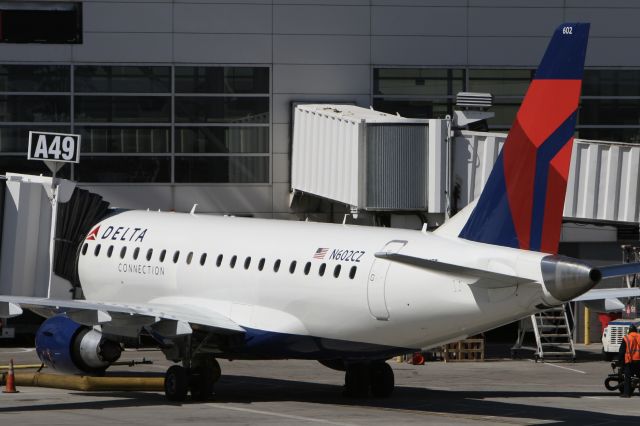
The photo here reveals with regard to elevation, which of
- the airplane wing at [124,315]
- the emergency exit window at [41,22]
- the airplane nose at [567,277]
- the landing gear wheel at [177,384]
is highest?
the emergency exit window at [41,22]

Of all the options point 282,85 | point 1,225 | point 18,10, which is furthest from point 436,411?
point 18,10

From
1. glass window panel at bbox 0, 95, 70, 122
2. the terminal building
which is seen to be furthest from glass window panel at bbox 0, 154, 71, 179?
glass window panel at bbox 0, 95, 70, 122

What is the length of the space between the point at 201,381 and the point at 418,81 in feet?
77.1

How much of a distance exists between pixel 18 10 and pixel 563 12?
20.1 meters

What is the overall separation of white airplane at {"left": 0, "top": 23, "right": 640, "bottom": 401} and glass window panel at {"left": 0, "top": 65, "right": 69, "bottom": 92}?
1590cm

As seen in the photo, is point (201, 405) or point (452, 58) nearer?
point (201, 405)

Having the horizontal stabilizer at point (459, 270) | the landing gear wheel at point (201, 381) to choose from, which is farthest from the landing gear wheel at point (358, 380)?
the horizontal stabilizer at point (459, 270)

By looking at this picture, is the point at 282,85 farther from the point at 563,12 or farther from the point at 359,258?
the point at 359,258

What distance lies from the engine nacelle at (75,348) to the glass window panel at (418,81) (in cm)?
2183

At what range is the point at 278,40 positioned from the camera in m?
52.4

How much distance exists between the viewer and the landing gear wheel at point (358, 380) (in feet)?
111

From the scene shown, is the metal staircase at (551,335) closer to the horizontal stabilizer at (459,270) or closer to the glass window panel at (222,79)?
the glass window panel at (222,79)

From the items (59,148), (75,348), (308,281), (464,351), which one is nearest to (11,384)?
(75,348)

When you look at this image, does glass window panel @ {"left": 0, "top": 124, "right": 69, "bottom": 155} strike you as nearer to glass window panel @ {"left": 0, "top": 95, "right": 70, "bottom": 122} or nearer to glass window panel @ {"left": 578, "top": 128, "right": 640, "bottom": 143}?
glass window panel @ {"left": 0, "top": 95, "right": 70, "bottom": 122}
